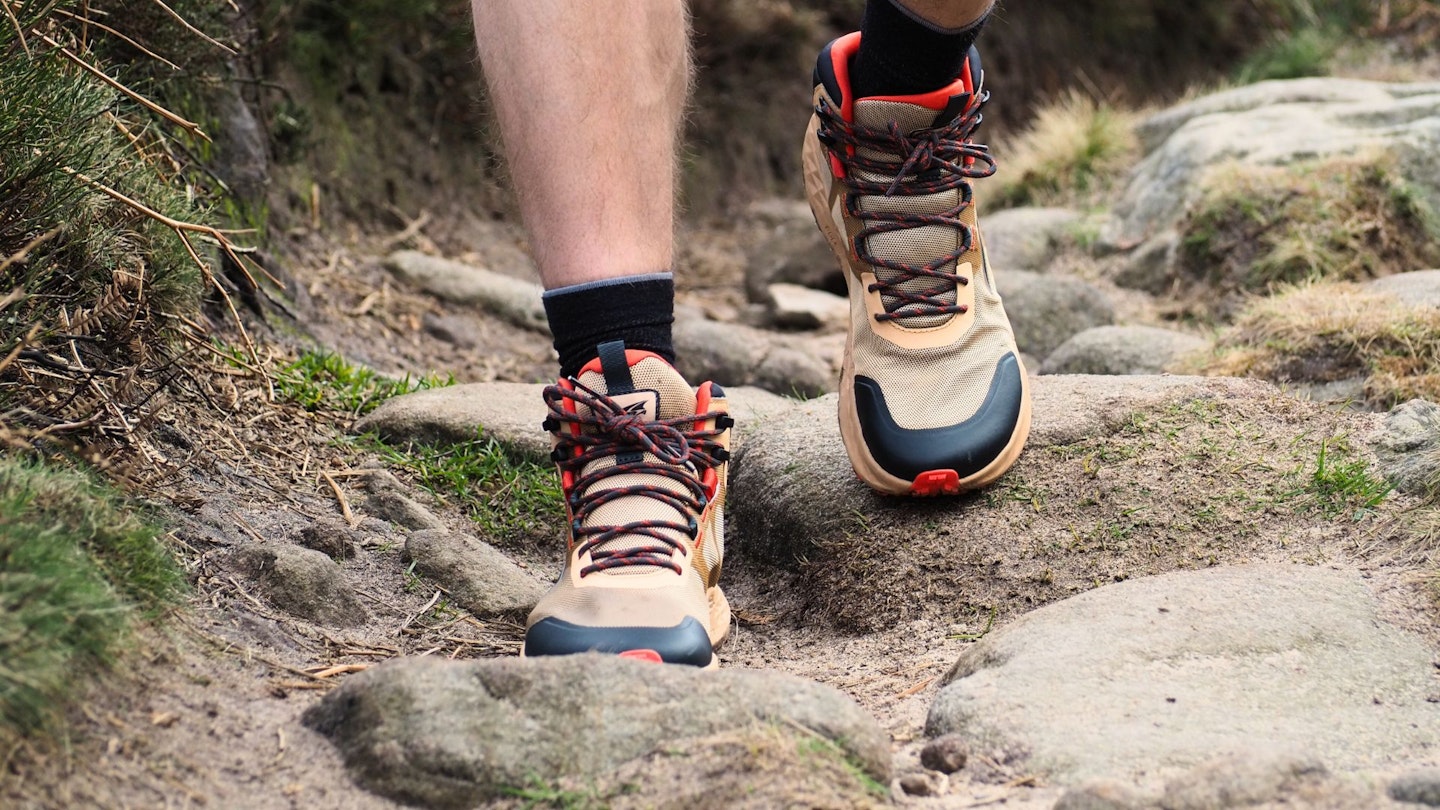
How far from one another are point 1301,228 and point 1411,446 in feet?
6.54

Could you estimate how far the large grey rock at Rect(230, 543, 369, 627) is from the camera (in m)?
1.78

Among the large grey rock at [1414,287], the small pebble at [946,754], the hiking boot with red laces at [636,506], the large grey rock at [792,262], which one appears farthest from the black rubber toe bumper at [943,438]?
the large grey rock at [792,262]

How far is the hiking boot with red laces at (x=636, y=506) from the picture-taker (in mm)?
1655

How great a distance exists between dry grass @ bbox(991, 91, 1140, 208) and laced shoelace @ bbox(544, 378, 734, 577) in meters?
4.11

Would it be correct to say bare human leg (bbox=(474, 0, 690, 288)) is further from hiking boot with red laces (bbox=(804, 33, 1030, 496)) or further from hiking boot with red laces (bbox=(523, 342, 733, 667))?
hiking boot with red laces (bbox=(804, 33, 1030, 496))

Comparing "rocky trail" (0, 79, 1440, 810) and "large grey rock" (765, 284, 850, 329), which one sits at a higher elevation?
"rocky trail" (0, 79, 1440, 810)

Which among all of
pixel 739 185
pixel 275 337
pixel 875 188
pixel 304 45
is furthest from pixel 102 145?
pixel 739 185

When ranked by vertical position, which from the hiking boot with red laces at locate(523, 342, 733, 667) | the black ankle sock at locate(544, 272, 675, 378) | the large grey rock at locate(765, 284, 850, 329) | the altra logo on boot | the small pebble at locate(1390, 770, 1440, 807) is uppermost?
the black ankle sock at locate(544, 272, 675, 378)

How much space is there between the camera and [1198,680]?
1532mm

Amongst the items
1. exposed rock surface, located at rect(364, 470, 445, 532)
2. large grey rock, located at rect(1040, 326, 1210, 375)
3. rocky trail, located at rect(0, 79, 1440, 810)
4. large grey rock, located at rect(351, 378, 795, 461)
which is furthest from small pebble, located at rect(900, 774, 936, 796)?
large grey rock, located at rect(1040, 326, 1210, 375)

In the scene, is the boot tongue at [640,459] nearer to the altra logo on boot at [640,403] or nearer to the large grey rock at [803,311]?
the altra logo on boot at [640,403]

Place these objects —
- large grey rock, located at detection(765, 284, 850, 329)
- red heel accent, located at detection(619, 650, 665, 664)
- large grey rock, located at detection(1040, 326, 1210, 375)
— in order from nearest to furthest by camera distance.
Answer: red heel accent, located at detection(619, 650, 665, 664) < large grey rock, located at detection(1040, 326, 1210, 375) < large grey rock, located at detection(765, 284, 850, 329)

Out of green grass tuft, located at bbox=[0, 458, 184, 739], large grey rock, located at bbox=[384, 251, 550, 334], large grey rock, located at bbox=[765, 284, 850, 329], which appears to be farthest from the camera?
large grey rock, located at bbox=[765, 284, 850, 329]

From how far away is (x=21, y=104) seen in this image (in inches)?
72.0
